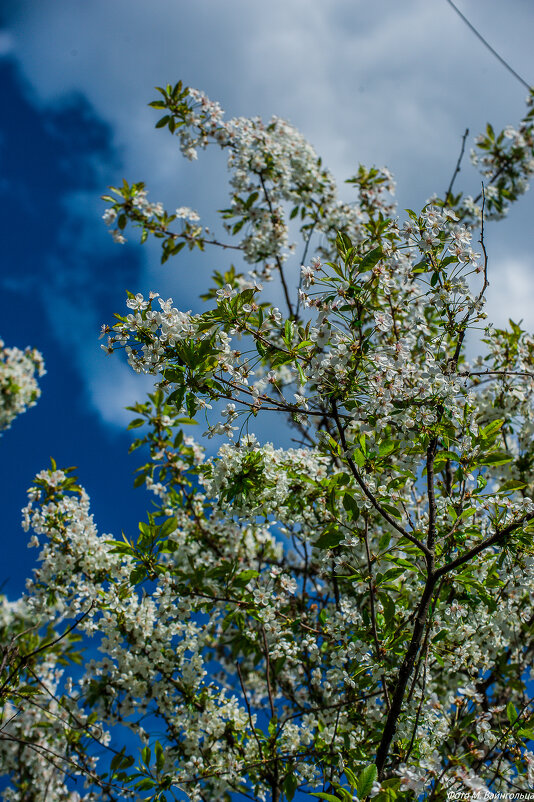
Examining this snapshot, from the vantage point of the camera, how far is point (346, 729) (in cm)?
304

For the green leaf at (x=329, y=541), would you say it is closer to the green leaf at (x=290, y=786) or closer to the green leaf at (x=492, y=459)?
the green leaf at (x=492, y=459)

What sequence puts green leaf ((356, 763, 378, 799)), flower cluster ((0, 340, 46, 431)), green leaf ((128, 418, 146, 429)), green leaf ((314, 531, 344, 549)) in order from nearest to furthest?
1. green leaf ((356, 763, 378, 799))
2. green leaf ((314, 531, 344, 549))
3. green leaf ((128, 418, 146, 429))
4. flower cluster ((0, 340, 46, 431))

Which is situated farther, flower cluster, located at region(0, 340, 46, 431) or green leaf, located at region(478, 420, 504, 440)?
flower cluster, located at region(0, 340, 46, 431)

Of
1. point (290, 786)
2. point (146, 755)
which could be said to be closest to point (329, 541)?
point (290, 786)

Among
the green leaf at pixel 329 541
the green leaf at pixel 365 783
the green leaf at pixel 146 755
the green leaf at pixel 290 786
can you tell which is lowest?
the green leaf at pixel 146 755

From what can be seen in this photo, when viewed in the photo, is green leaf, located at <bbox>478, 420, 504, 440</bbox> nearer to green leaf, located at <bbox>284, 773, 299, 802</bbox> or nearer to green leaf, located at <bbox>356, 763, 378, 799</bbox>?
green leaf, located at <bbox>356, 763, 378, 799</bbox>

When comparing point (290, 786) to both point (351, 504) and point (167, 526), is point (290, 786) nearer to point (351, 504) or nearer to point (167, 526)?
point (167, 526)

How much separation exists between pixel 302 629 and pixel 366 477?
4.08 feet

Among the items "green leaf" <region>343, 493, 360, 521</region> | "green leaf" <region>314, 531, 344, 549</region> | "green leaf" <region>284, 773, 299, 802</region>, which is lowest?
"green leaf" <region>284, 773, 299, 802</region>

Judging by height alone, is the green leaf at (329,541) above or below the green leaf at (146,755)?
above

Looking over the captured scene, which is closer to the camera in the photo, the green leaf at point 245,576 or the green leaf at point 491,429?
→ the green leaf at point 491,429

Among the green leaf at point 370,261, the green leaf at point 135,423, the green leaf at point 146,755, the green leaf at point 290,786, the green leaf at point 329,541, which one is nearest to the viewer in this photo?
the green leaf at point 370,261

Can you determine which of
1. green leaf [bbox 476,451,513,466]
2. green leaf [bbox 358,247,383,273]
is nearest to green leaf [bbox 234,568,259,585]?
green leaf [bbox 476,451,513,466]

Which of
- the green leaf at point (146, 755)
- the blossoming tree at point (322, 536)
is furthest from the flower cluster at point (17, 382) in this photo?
the green leaf at point (146, 755)
